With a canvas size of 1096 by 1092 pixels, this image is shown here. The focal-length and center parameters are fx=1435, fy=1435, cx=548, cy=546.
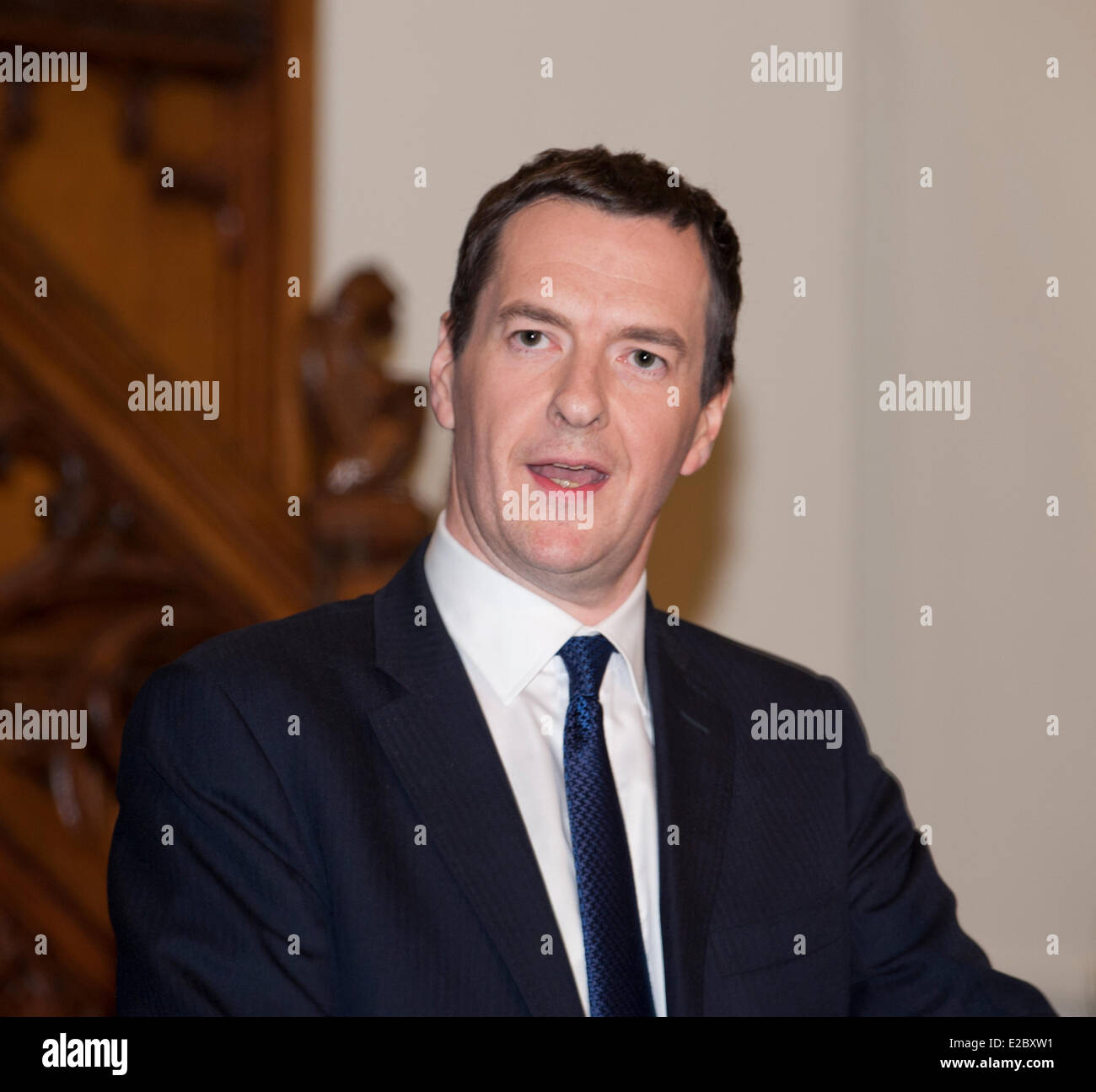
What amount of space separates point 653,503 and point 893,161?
2.05 meters

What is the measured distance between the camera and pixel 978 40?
10.6 feet

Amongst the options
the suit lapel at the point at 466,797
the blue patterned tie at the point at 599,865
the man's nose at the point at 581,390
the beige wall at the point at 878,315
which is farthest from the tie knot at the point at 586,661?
the beige wall at the point at 878,315

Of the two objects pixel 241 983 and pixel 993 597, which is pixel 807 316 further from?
pixel 241 983

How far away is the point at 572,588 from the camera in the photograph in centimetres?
160

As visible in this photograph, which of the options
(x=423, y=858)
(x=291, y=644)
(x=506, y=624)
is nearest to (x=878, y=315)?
(x=506, y=624)

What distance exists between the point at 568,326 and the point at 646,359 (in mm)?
101

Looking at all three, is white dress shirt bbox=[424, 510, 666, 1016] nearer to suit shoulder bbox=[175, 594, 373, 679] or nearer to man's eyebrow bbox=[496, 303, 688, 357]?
suit shoulder bbox=[175, 594, 373, 679]

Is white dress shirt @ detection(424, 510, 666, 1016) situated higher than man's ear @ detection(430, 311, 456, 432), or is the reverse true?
man's ear @ detection(430, 311, 456, 432)

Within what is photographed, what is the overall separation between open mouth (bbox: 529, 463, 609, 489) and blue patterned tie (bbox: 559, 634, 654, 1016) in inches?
7.6

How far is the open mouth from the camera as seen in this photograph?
156 cm

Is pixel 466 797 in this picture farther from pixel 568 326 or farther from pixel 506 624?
pixel 568 326

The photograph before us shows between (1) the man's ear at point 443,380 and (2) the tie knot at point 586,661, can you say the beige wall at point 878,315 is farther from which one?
(2) the tie knot at point 586,661

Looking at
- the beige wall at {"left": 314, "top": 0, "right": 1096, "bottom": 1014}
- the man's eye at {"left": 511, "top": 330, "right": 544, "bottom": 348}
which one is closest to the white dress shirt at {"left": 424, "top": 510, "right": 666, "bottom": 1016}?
the man's eye at {"left": 511, "top": 330, "right": 544, "bottom": 348}

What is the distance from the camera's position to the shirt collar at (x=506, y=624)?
154 centimetres
